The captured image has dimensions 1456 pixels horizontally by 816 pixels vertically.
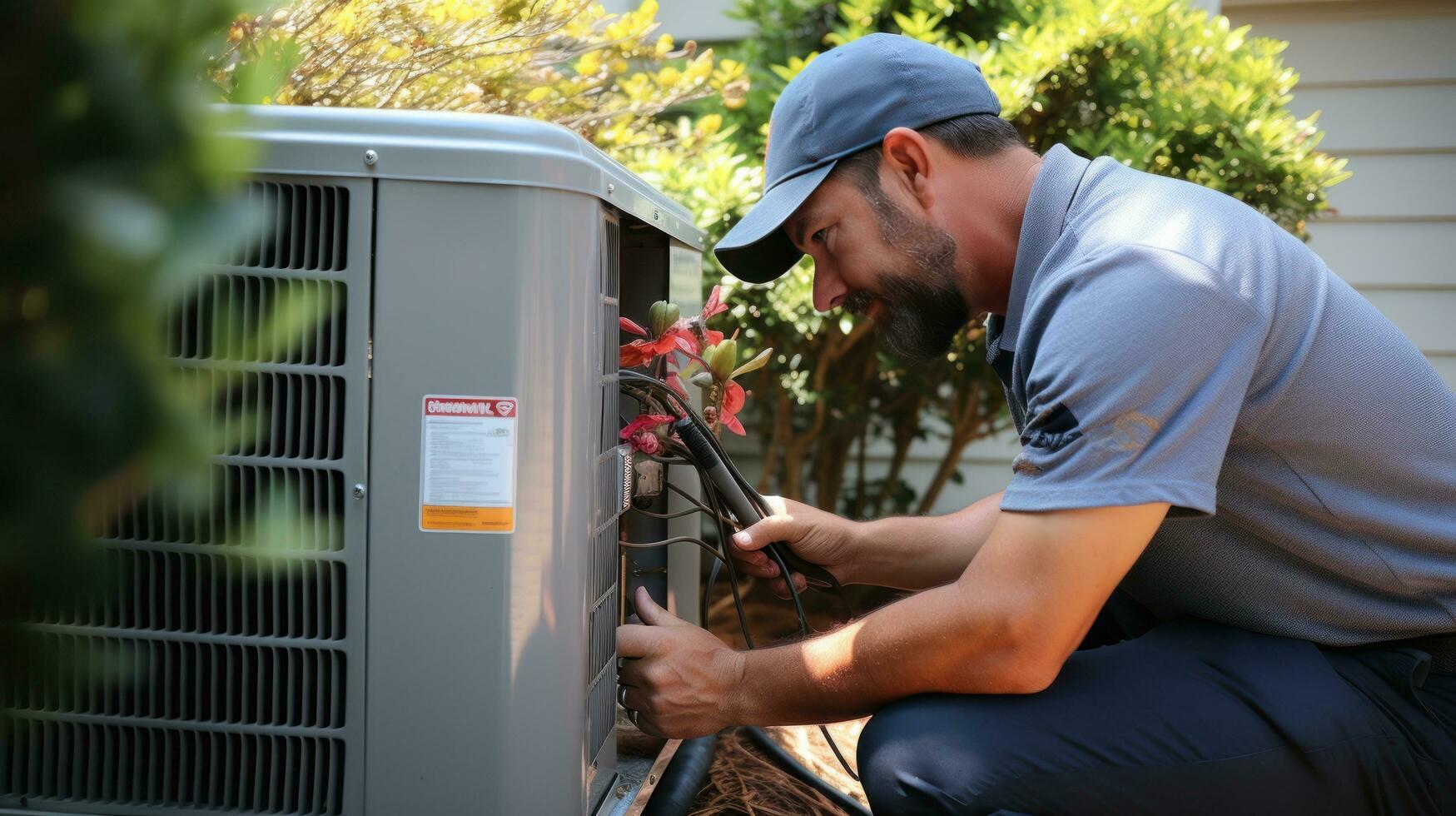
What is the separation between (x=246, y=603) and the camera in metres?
1.08

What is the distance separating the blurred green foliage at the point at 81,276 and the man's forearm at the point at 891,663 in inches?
37.0

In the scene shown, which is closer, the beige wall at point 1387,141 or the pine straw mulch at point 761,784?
the pine straw mulch at point 761,784

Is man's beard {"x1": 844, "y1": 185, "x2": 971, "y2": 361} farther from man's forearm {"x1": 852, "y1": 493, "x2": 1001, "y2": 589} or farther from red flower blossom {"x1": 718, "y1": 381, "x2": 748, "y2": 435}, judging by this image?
man's forearm {"x1": 852, "y1": 493, "x2": 1001, "y2": 589}

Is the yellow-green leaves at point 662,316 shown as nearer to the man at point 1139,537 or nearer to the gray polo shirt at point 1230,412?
the man at point 1139,537

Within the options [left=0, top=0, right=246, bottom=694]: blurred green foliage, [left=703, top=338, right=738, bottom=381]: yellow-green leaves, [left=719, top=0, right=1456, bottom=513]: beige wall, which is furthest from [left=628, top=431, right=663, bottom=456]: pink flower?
[left=719, top=0, right=1456, bottom=513]: beige wall

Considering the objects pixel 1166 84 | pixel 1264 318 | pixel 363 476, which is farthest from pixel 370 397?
pixel 1166 84

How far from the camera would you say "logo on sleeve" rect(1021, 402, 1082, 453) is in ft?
3.75

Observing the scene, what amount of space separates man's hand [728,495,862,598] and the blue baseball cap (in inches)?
15.9

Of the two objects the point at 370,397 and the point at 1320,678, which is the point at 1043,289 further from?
the point at 370,397

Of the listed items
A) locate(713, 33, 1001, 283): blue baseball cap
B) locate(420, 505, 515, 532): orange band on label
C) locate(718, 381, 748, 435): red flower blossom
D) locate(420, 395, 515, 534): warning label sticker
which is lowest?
locate(420, 505, 515, 532): orange band on label

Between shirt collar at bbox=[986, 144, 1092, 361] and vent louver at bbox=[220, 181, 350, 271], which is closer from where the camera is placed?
vent louver at bbox=[220, 181, 350, 271]

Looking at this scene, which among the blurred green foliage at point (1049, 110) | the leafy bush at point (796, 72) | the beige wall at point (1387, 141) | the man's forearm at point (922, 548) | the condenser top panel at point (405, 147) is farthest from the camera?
the beige wall at point (1387, 141)

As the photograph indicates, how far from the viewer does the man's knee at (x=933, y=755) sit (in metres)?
1.24

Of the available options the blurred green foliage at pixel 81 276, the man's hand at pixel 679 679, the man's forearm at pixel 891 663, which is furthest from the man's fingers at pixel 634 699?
the blurred green foliage at pixel 81 276
